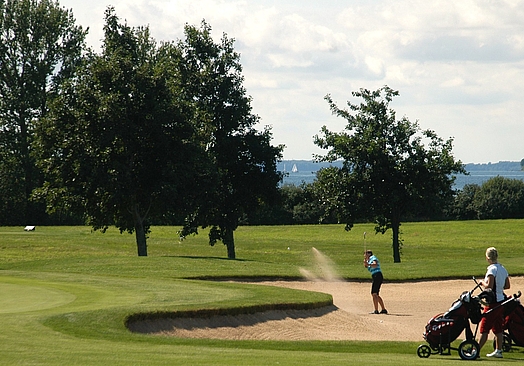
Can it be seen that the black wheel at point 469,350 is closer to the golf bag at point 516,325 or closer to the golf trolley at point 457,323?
the golf trolley at point 457,323

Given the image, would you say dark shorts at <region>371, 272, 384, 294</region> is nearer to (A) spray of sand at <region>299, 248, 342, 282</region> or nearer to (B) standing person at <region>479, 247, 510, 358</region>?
(A) spray of sand at <region>299, 248, 342, 282</region>

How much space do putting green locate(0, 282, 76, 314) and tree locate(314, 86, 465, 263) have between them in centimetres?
2038

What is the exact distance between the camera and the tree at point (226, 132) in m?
43.6

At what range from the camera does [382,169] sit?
40312 millimetres

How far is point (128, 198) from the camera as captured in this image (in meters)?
39.3

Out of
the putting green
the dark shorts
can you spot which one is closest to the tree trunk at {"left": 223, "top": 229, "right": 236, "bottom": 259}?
the dark shorts

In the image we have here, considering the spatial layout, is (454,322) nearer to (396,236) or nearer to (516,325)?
(516,325)

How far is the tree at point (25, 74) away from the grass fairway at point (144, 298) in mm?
18050

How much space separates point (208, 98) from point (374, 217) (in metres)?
10.9

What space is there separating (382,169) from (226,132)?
881 cm

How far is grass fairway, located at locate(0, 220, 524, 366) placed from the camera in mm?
14094

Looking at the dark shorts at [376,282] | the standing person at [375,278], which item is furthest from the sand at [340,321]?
the dark shorts at [376,282]

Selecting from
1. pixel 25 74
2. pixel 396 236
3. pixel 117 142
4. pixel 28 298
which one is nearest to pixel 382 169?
pixel 396 236

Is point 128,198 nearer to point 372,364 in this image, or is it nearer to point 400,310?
point 400,310
